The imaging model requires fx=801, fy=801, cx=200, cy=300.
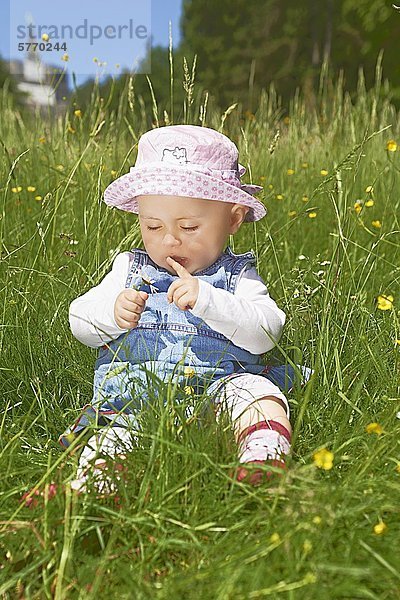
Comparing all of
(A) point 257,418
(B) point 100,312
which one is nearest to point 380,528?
(A) point 257,418

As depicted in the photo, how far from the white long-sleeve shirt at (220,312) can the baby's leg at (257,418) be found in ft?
0.36

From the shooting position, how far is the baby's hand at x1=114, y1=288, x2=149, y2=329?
75.9 inches

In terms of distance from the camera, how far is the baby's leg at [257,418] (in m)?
1.70

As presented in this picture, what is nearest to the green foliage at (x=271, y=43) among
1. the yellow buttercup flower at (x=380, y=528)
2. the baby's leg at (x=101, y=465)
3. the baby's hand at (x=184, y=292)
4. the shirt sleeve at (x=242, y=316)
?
the shirt sleeve at (x=242, y=316)

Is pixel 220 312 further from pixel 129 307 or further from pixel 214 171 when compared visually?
pixel 214 171

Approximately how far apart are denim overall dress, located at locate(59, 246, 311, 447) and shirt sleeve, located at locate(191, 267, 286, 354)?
52 mm

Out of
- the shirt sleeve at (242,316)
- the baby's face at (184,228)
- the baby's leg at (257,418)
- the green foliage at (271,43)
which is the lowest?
the green foliage at (271,43)

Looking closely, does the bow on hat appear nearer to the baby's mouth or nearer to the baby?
the baby

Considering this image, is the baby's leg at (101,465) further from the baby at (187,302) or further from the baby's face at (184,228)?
the baby's face at (184,228)

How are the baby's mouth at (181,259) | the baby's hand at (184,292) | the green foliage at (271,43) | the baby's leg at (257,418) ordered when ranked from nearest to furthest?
the baby's leg at (257,418)
the baby's hand at (184,292)
the baby's mouth at (181,259)
the green foliage at (271,43)

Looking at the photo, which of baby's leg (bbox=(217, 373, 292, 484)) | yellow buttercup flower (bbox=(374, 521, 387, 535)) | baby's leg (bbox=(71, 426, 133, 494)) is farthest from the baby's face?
yellow buttercup flower (bbox=(374, 521, 387, 535))

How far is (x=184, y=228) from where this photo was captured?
199 centimetres

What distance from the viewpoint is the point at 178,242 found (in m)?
1.98

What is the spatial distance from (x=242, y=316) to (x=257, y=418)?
0.27 meters
